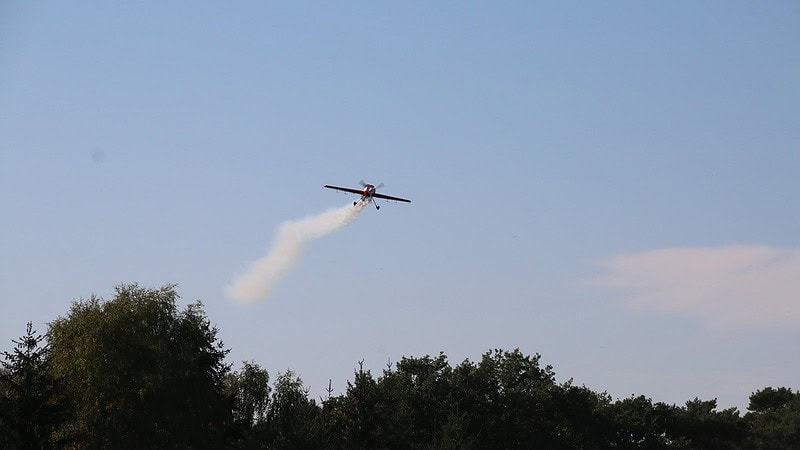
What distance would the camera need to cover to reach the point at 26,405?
61250mm

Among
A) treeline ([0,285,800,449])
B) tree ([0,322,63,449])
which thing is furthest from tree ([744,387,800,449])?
tree ([0,322,63,449])

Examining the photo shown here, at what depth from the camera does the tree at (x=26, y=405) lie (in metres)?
61.1

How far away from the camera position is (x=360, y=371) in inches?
3386

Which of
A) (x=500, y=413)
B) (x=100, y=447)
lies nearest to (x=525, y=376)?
(x=500, y=413)

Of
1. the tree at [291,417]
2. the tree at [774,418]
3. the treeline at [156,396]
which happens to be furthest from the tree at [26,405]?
the tree at [774,418]

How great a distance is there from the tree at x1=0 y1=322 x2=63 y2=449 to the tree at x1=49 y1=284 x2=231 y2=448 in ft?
27.2

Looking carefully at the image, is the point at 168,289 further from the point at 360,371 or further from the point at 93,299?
the point at 360,371

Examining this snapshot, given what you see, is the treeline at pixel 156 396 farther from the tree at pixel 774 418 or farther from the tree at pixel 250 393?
the tree at pixel 774 418

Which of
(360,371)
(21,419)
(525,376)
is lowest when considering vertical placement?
(21,419)

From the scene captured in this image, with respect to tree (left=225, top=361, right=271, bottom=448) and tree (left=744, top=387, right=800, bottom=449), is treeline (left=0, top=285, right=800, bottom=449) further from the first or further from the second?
tree (left=744, top=387, right=800, bottom=449)

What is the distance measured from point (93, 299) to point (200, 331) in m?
7.13

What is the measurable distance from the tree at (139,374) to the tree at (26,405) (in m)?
8.29

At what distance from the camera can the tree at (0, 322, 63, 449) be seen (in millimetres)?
61094

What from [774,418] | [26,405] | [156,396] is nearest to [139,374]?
[156,396]
